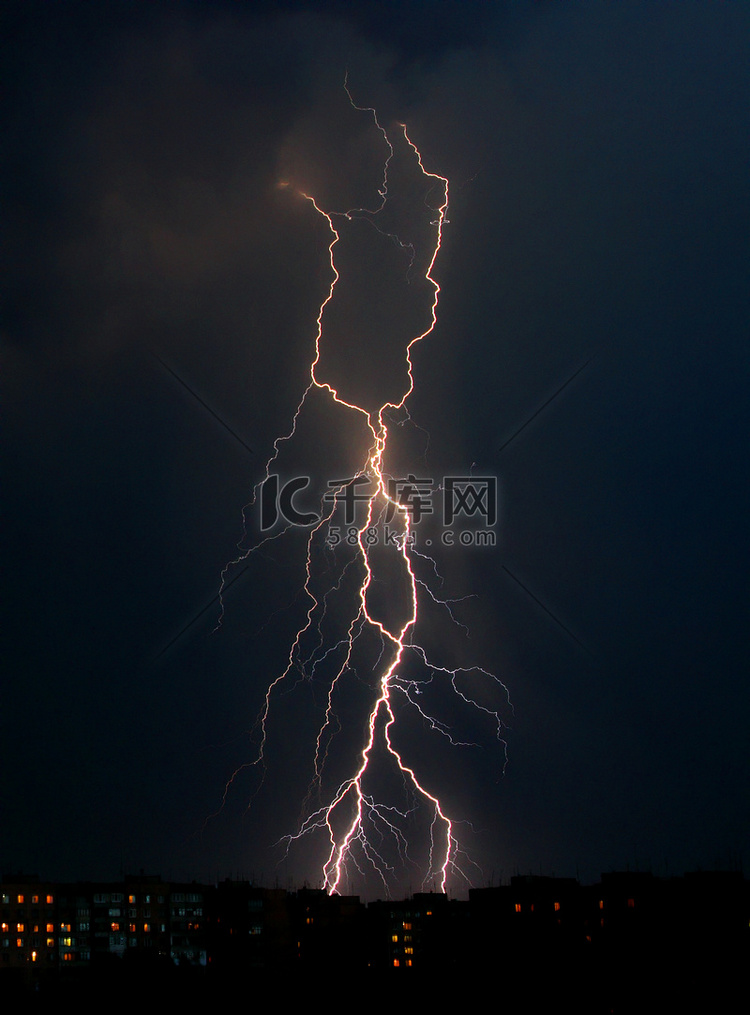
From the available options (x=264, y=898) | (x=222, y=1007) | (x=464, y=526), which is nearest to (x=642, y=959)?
(x=222, y=1007)

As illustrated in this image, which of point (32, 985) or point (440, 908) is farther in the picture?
point (440, 908)

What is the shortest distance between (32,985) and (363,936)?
7.99m

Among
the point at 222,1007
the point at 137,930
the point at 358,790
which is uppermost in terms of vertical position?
the point at 358,790

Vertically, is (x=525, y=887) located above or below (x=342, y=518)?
below

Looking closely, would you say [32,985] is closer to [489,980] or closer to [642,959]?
[489,980]

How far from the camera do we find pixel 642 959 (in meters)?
20.2

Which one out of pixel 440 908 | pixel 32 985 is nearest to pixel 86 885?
pixel 32 985

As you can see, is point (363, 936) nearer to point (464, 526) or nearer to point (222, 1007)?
point (222, 1007)

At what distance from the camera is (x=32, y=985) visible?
23891 mm

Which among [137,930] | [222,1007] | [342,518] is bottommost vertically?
[222,1007]

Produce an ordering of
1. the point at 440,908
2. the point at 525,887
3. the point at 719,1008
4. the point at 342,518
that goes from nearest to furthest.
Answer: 1. the point at 719,1008
2. the point at 342,518
3. the point at 525,887
4. the point at 440,908

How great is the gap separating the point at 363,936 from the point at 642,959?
953 centimetres

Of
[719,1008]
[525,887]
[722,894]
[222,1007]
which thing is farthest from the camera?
[525,887]

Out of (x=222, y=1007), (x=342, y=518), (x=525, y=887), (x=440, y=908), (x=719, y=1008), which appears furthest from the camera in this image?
(x=440, y=908)
